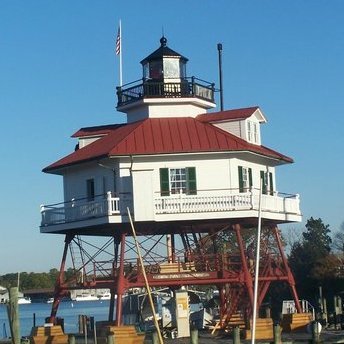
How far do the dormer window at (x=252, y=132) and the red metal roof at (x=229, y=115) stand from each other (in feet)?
1.68

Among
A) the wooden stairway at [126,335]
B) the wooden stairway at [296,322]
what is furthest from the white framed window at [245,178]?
the wooden stairway at [126,335]

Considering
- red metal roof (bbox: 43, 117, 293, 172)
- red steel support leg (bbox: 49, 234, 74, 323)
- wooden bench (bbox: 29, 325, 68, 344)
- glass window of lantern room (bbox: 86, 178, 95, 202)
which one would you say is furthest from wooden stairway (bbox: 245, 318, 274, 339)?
glass window of lantern room (bbox: 86, 178, 95, 202)

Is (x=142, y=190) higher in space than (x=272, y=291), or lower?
higher

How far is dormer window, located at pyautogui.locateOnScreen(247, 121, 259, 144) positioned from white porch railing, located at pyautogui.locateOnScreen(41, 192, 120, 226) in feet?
25.5

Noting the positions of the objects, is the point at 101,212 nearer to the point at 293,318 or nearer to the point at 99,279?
the point at 99,279

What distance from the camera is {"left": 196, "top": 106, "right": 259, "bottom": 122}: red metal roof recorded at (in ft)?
148

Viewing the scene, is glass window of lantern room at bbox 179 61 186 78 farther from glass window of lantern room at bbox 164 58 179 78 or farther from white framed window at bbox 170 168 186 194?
white framed window at bbox 170 168 186 194

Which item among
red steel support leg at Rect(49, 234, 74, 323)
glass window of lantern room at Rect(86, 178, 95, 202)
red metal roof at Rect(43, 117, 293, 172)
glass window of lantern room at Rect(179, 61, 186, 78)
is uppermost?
glass window of lantern room at Rect(179, 61, 186, 78)

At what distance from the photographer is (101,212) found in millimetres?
41906

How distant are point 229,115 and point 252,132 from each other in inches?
57.4

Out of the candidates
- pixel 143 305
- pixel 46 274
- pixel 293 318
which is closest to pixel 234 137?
pixel 293 318

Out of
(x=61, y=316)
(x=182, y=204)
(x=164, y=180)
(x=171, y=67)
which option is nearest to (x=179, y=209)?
(x=182, y=204)

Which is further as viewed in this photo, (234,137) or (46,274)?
(46,274)

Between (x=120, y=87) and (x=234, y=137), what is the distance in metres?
6.70
